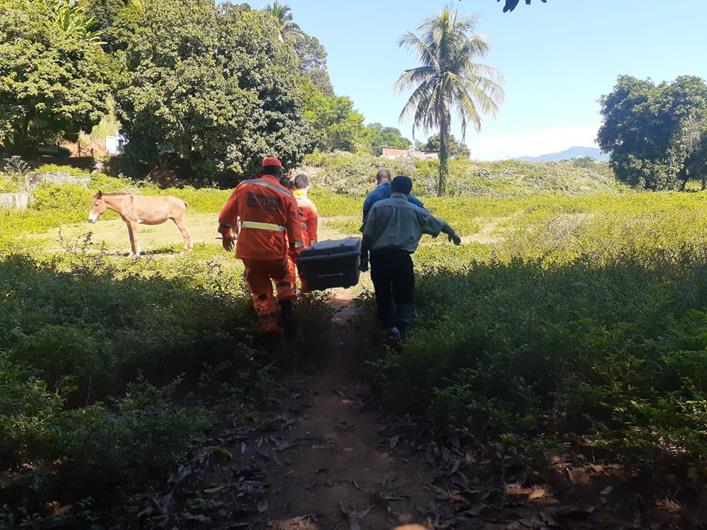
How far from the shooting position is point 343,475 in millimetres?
3666

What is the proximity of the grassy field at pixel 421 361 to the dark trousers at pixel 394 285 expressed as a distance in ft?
0.88

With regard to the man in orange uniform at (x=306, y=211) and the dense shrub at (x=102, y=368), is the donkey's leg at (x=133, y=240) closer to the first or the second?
the dense shrub at (x=102, y=368)

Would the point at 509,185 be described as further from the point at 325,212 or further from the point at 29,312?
the point at 29,312

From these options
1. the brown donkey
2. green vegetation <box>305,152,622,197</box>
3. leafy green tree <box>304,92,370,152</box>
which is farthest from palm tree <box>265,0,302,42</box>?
the brown donkey

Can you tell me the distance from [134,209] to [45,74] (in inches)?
762

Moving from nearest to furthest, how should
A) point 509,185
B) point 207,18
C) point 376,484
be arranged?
point 376,484
point 207,18
point 509,185

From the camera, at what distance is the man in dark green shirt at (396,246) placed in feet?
18.6

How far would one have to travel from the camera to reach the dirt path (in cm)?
314

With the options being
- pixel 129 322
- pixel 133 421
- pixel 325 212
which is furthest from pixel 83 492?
pixel 325 212

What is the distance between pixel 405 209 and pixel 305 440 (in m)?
2.75

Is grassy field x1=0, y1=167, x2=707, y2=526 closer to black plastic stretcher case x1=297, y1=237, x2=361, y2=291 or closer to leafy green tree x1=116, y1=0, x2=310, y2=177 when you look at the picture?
black plastic stretcher case x1=297, y1=237, x2=361, y2=291

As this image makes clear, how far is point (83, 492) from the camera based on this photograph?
2.86 metres

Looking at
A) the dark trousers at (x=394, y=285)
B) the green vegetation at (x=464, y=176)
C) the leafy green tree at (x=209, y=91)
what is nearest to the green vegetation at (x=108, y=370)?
the dark trousers at (x=394, y=285)

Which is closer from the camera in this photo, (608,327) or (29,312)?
(608,327)
